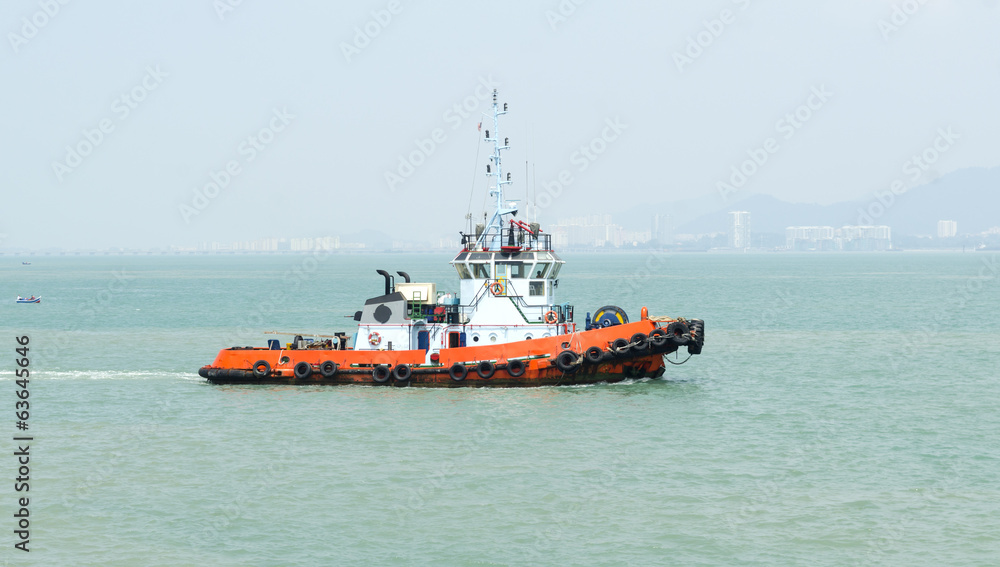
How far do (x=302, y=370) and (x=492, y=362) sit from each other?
6.08m

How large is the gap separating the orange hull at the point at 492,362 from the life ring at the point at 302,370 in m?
0.03

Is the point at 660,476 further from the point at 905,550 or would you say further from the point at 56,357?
the point at 56,357

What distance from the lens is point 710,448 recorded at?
2227 cm

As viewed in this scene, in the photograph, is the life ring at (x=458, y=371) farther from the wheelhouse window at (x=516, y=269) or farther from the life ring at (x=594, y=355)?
the life ring at (x=594, y=355)

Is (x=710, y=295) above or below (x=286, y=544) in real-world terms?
above

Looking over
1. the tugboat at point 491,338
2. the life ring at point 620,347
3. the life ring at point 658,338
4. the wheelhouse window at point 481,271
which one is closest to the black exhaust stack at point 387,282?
A: the tugboat at point 491,338

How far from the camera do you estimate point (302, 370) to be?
29.8 meters

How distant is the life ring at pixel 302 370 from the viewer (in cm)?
2975

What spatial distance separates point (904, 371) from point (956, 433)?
39.1 ft

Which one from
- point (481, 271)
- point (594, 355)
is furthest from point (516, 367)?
point (481, 271)

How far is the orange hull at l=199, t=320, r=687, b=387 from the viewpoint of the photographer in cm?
2847

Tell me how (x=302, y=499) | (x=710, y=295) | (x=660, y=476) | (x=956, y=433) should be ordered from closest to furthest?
(x=302, y=499), (x=660, y=476), (x=956, y=433), (x=710, y=295)

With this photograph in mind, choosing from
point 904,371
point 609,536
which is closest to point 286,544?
point 609,536

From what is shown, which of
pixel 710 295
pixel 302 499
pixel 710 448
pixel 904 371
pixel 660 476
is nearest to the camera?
pixel 302 499
